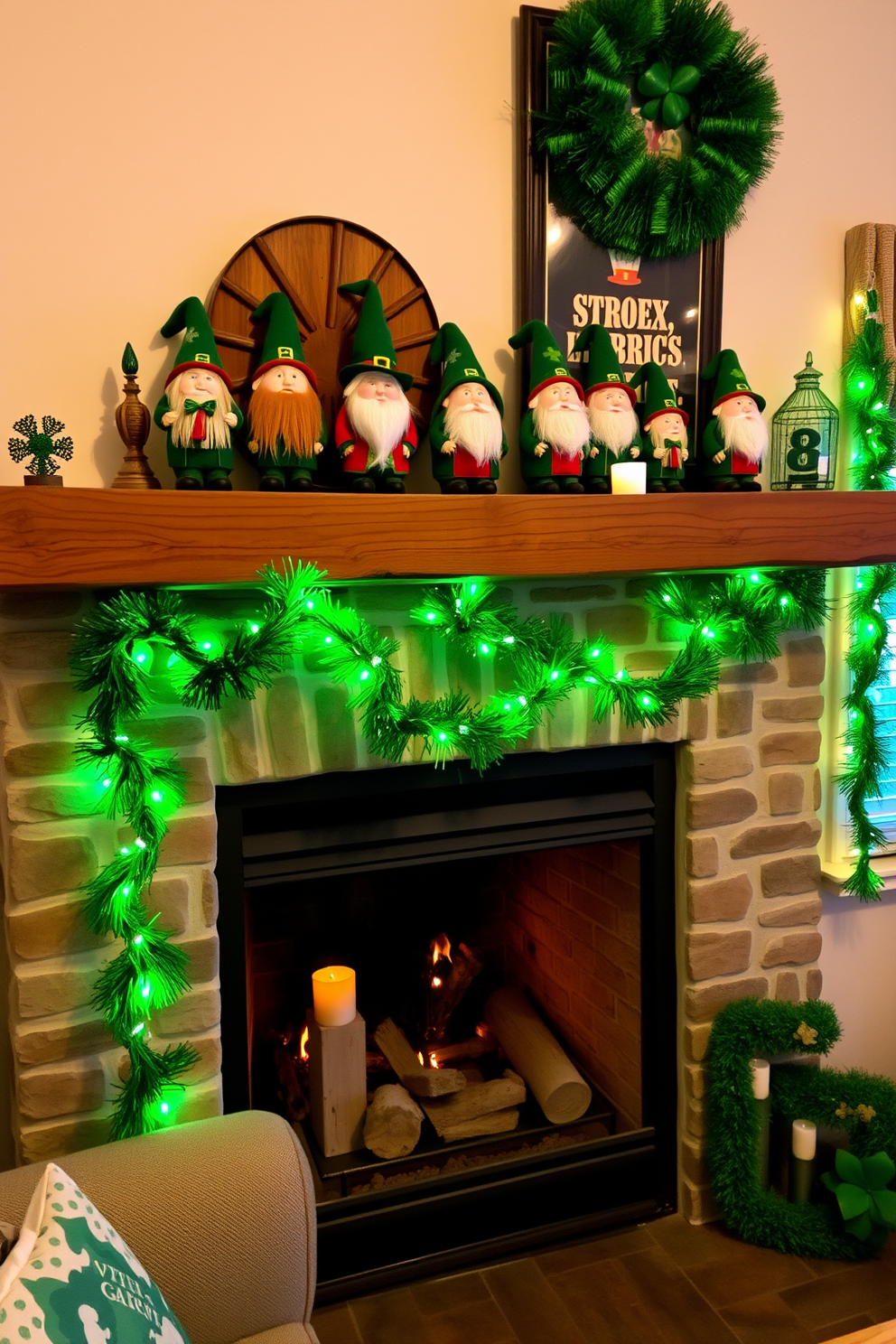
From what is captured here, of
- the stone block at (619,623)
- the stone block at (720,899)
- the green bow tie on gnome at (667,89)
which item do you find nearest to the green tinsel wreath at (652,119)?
the green bow tie on gnome at (667,89)

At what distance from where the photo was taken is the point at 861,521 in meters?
1.69

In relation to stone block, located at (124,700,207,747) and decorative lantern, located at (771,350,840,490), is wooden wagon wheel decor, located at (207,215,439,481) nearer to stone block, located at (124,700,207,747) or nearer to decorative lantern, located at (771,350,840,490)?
stone block, located at (124,700,207,747)

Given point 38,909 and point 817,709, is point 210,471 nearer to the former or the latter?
point 38,909

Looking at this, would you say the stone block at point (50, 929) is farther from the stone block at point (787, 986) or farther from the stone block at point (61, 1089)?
the stone block at point (787, 986)

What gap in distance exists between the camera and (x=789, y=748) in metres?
1.94

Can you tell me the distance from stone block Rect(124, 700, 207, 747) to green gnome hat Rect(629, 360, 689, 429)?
100cm

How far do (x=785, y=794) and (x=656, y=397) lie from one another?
88cm

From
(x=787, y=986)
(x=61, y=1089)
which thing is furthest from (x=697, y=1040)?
(x=61, y=1089)

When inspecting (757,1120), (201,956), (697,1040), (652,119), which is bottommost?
(757,1120)

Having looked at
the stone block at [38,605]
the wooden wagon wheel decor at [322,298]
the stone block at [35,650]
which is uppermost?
the wooden wagon wheel decor at [322,298]

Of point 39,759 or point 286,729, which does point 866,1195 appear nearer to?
point 286,729

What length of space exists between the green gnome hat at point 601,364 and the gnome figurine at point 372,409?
0.39m

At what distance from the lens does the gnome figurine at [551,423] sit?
1605 mm

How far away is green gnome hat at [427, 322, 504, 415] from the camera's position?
1.56 m
